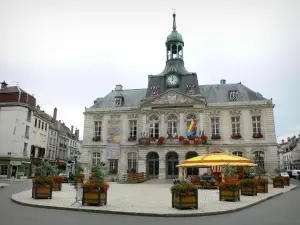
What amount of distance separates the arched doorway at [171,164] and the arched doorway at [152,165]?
4.38ft

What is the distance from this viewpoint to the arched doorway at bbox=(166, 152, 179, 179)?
105 ft

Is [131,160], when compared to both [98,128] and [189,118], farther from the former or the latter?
[189,118]

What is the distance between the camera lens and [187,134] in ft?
104

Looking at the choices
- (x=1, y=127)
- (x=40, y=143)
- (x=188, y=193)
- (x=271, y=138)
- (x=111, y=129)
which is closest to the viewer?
(x=188, y=193)

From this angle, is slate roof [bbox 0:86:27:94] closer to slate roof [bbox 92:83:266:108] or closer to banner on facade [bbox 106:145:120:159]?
slate roof [bbox 92:83:266:108]

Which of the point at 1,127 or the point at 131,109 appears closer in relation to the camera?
the point at 131,109

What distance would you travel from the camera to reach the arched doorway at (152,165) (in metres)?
32.4

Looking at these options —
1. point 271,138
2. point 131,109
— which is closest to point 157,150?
point 131,109

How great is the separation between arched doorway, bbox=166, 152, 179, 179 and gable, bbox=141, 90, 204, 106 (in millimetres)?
6226

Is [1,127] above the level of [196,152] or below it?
above

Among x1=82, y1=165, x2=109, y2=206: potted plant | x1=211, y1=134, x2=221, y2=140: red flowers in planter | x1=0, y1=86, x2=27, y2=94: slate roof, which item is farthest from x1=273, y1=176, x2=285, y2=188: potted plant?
x1=0, y1=86, x2=27, y2=94: slate roof

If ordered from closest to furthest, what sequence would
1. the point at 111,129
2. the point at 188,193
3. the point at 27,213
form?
the point at 27,213 < the point at 188,193 < the point at 111,129

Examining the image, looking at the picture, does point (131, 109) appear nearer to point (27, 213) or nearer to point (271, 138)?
point (271, 138)

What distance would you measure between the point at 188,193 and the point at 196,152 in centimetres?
2021
